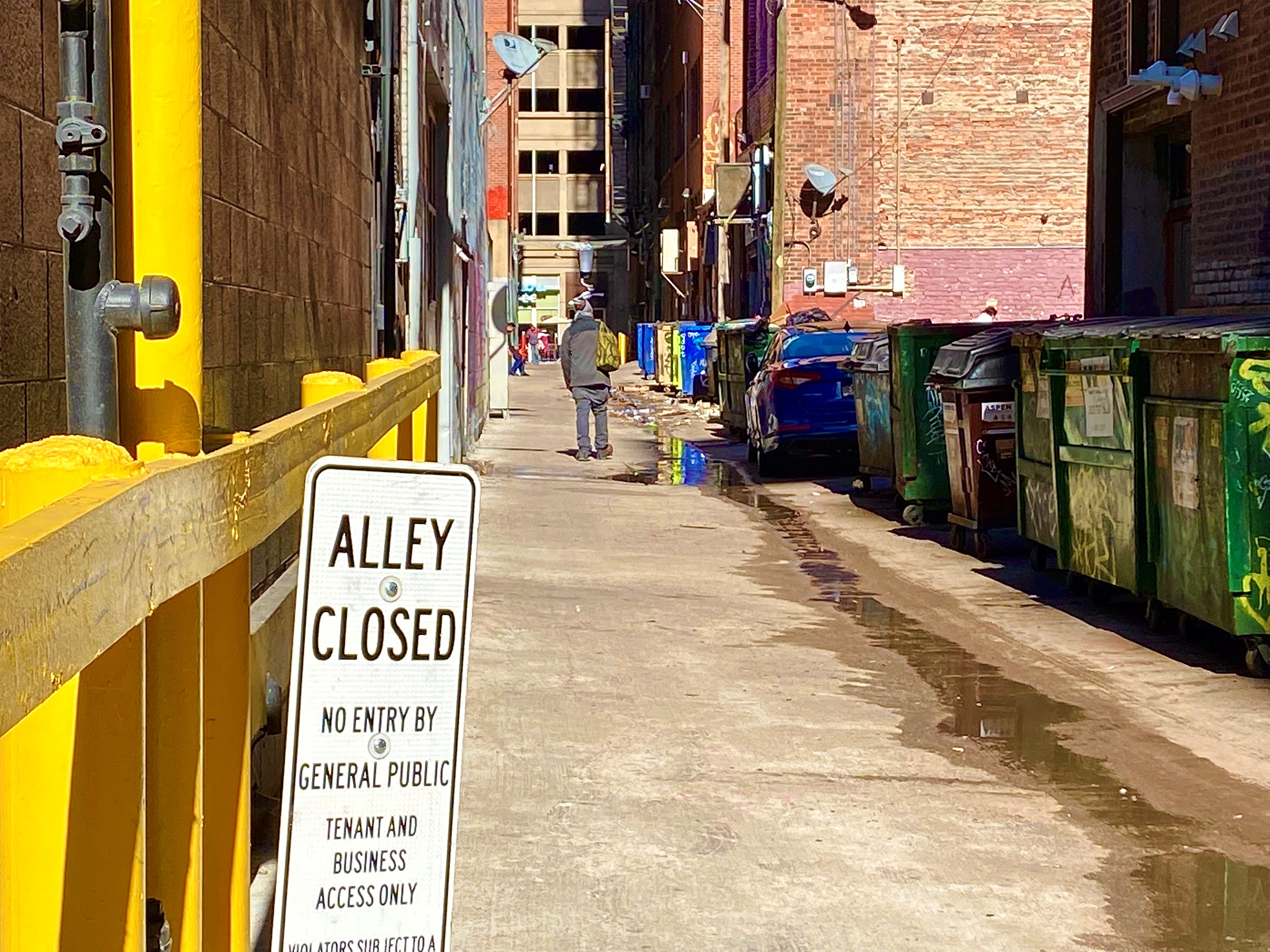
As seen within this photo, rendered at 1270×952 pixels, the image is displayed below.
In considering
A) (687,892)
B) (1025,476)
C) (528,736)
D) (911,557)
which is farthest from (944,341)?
(687,892)

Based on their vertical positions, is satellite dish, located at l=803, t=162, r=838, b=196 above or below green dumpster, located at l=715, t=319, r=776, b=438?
above

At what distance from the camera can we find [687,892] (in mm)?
4969

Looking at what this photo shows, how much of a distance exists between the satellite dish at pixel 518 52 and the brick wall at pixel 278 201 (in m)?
13.6

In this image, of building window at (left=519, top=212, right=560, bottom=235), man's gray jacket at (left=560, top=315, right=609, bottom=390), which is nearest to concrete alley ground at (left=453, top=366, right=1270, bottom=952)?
man's gray jacket at (left=560, top=315, right=609, bottom=390)

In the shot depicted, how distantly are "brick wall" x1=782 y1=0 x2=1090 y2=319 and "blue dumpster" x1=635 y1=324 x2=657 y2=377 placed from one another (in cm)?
1567

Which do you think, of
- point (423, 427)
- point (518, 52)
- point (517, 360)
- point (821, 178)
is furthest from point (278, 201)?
point (517, 360)

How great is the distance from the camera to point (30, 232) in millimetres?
3801

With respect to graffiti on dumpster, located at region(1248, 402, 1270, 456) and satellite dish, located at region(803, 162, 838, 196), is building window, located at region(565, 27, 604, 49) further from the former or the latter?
graffiti on dumpster, located at region(1248, 402, 1270, 456)

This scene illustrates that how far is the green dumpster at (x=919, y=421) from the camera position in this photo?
14.6 m

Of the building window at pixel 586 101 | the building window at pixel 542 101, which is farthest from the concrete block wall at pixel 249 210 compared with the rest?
the building window at pixel 586 101

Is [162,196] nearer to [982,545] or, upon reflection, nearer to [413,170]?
[982,545]

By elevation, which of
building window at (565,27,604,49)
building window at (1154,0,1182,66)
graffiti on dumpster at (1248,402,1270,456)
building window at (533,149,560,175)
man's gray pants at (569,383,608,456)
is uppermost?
building window at (565,27,604,49)

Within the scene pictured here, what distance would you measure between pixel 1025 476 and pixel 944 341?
12.7 feet

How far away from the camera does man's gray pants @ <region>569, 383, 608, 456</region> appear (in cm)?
2111
